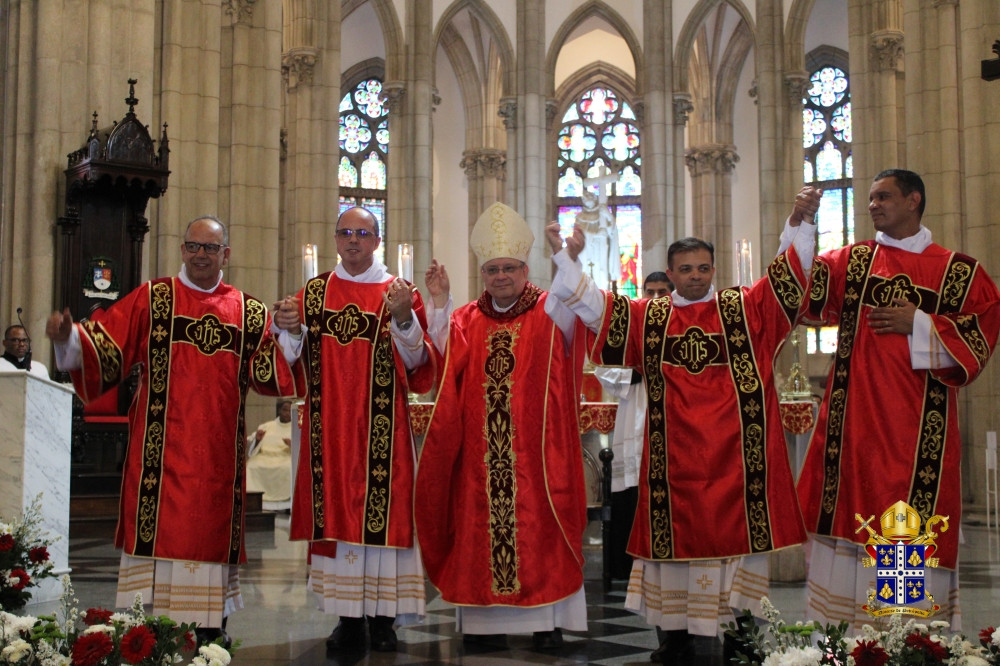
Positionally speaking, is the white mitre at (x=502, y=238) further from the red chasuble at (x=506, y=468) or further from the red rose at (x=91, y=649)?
the red rose at (x=91, y=649)

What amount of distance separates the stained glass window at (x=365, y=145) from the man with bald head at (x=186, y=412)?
77.5 feet

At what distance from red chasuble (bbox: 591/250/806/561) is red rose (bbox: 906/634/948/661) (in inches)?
71.8

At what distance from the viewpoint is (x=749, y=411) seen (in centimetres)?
492

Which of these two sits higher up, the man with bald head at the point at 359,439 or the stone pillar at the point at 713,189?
the stone pillar at the point at 713,189

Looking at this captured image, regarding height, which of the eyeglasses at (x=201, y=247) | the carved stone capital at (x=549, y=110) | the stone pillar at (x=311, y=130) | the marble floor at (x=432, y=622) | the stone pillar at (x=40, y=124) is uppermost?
the carved stone capital at (x=549, y=110)

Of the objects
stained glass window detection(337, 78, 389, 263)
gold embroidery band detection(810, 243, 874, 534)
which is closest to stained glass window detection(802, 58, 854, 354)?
stained glass window detection(337, 78, 389, 263)

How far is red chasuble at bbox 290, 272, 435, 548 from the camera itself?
5.28m

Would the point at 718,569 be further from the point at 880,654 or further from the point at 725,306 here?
the point at 880,654

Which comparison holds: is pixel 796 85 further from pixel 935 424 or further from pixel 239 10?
pixel 935 424

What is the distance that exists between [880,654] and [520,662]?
7.37ft

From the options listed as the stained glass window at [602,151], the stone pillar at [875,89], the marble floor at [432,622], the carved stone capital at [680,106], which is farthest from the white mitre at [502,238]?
the stained glass window at [602,151]

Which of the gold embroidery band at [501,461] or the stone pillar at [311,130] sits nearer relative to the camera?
the gold embroidery band at [501,461]

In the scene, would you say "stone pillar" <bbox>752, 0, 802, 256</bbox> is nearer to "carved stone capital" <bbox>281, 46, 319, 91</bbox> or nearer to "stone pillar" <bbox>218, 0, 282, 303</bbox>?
"carved stone capital" <bbox>281, 46, 319, 91</bbox>

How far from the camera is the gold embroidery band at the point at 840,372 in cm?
467
